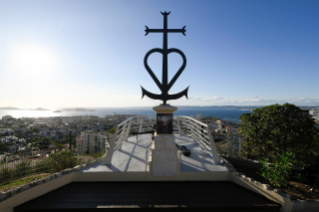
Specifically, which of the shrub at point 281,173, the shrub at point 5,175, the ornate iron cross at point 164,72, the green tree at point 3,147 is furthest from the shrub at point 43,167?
the shrub at point 281,173

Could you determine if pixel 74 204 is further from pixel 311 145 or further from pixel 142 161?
pixel 311 145

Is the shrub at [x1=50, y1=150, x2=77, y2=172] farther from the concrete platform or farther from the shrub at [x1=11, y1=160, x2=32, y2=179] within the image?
the concrete platform

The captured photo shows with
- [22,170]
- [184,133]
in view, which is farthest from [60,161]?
[184,133]

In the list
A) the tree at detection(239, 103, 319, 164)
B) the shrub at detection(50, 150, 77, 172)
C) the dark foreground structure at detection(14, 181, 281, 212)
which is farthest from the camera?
the shrub at detection(50, 150, 77, 172)

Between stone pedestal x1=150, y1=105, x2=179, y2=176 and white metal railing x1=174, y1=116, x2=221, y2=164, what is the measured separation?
1631 millimetres

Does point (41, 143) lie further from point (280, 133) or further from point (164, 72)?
point (280, 133)

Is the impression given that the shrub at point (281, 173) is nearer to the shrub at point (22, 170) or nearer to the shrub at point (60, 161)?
the shrub at point (60, 161)

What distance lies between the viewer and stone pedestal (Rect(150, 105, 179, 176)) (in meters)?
4.39

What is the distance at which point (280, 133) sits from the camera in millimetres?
5273

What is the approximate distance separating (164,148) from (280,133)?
14.4 ft

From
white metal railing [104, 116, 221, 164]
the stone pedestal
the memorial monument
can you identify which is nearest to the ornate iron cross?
the memorial monument

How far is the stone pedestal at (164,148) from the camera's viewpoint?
14.4 feet

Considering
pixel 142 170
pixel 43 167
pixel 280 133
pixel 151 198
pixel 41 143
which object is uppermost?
pixel 280 133

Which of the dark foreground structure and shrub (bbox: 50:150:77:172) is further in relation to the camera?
shrub (bbox: 50:150:77:172)
